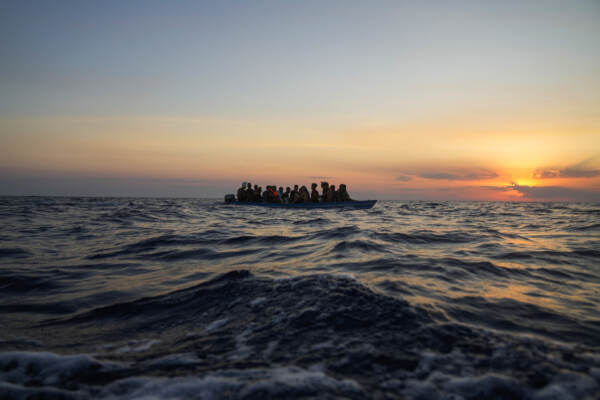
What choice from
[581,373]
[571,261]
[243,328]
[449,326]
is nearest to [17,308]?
[243,328]

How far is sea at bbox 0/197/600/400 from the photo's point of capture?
190cm

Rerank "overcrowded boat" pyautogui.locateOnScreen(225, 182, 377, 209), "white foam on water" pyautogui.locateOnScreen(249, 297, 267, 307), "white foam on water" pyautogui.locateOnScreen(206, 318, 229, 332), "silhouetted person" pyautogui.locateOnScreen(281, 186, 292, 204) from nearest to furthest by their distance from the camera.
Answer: "white foam on water" pyautogui.locateOnScreen(206, 318, 229, 332)
"white foam on water" pyautogui.locateOnScreen(249, 297, 267, 307)
"overcrowded boat" pyautogui.locateOnScreen(225, 182, 377, 209)
"silhouetted person" pyautogui.locateOnScreen(281, 186, 292, 204)

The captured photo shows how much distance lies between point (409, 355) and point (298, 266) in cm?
304

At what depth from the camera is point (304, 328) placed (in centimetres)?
267

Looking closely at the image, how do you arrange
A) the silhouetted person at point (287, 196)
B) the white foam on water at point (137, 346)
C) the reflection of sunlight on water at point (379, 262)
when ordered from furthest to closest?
1. the silhouetted person at point (287, 196)
2. the reflection of sunlight on water at point (379, 262)
3. the white foam on water at point (137, 346)

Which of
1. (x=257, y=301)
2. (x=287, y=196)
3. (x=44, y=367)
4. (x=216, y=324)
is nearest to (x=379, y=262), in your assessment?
(x=257, y=301)

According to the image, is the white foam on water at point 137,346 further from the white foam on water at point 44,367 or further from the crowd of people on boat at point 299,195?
the crowd of people on boat at point 299,195

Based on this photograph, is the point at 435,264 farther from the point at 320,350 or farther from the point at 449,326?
the point at 320,350

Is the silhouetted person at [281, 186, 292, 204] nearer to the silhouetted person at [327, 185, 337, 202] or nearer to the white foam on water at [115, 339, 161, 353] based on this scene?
the silhouetted person at [327, 185, 337, 202]

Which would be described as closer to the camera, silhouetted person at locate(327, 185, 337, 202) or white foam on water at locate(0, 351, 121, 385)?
white foam on water at locate(0, 351, 121, 385)

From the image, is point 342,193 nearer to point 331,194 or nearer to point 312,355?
point 331,194

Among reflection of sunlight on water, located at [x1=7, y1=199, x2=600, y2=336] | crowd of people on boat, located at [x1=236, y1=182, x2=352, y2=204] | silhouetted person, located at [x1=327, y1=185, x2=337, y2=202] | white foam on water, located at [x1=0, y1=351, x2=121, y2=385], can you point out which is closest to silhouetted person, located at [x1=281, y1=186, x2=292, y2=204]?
crowd of people on boat, located at [x1=236, y1=182, x2=352, y2=204]

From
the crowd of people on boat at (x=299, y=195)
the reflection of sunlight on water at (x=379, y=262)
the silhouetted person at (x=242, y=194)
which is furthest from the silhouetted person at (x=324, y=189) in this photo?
the reflection of sunlight on water at (x=379, y=262)

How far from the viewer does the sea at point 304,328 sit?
1904mm
